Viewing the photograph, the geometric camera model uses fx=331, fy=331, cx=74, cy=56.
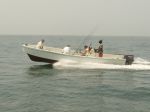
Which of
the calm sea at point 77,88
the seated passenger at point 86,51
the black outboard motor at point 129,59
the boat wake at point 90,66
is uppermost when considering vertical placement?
the seated passenger at point 86,51

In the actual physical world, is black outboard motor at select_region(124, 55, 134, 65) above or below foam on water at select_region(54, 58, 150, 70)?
above

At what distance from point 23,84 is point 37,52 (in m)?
5.68

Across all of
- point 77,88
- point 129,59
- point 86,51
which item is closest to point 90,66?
point 86,51

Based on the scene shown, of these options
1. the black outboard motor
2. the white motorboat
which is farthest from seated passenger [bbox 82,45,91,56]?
the black outboard motor

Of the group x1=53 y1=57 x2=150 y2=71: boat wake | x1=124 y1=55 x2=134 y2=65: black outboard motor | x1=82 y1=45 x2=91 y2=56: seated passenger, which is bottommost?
x1=53 y1=57 x2=150 y2=71: boat wake

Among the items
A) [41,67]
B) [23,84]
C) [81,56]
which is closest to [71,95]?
[23,84]

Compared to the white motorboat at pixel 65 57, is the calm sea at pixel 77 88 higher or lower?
lower

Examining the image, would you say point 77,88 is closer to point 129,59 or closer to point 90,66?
point 90,66


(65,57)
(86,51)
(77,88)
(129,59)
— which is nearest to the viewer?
(77,88)

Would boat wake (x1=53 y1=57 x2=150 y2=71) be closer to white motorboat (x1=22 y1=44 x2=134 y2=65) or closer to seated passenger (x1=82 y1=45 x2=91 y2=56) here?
white motorboat (x1=22 y1=44 x2=134 y2=65)

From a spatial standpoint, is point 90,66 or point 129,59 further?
point 90,66

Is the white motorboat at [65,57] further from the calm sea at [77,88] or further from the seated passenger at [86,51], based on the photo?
the calm sea at [77,88]

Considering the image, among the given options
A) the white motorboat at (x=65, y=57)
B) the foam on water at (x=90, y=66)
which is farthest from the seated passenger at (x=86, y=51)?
the foam on water at (x=90, y=66)

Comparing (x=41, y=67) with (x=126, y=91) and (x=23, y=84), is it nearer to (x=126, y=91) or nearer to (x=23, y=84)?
(x=23, y=84)
